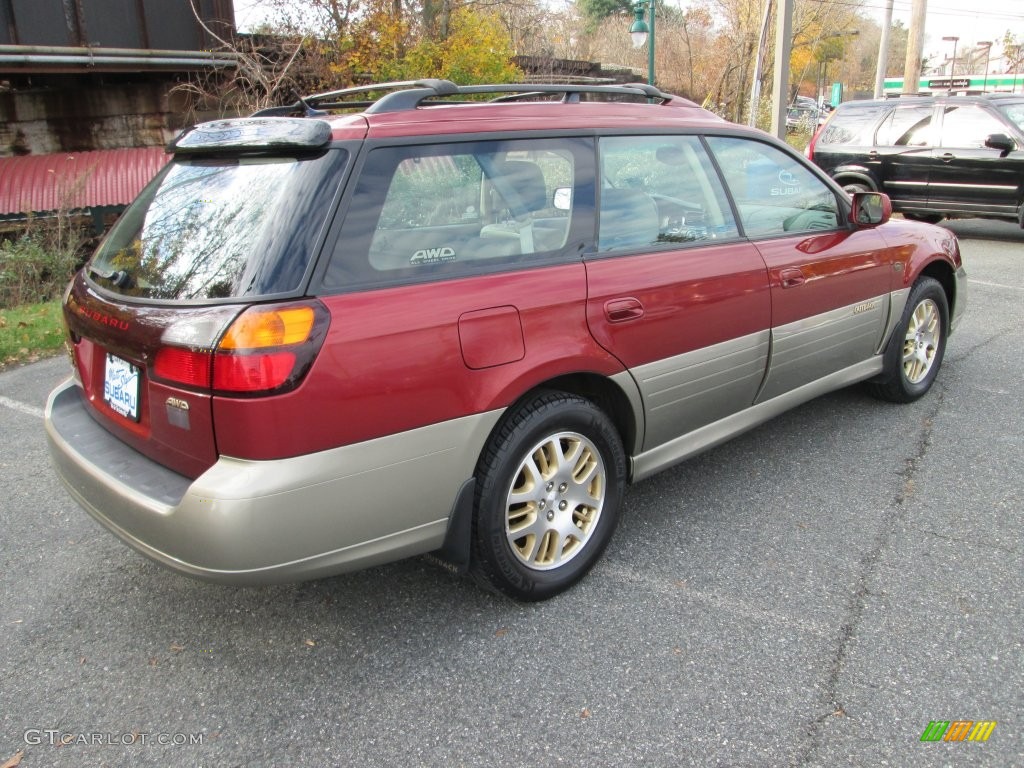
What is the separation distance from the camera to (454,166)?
2695mm

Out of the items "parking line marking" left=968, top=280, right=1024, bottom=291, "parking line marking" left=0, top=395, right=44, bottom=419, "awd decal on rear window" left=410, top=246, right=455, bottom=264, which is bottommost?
"parking line marking" left=0, top=395, right=44, bottom=419

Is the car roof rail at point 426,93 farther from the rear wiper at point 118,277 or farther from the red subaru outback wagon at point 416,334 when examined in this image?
the rear wiper at point 118,277

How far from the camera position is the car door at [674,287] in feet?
9.98

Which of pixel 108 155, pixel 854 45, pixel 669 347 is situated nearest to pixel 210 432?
pixel 669 347

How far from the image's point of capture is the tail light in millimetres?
2207

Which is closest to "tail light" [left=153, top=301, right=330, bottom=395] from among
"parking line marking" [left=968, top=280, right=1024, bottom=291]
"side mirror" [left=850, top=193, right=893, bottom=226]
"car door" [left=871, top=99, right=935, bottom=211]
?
Answer: "side mirror" [left=850, top=193, right=893, bottom=226]

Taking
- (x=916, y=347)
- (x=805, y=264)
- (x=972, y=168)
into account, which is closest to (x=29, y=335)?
(x=805, y=264)

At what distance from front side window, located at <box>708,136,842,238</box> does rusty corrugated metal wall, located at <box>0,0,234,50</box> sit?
1162cm

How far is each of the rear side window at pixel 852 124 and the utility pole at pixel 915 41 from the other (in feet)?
38.4

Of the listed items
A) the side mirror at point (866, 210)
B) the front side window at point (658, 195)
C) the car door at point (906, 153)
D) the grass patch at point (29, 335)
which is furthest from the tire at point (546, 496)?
the car door at point (906, 153)

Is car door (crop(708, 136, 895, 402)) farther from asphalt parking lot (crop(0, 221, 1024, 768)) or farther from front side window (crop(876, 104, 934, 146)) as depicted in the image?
front side window (crop(876, 104, 934, 146))

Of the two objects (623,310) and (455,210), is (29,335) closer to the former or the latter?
(455,210)

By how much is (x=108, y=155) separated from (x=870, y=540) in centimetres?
1185

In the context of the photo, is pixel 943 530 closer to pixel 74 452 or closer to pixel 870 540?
pixel 870 540
